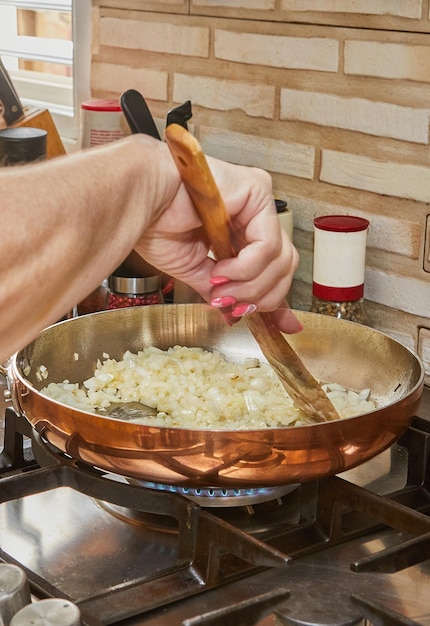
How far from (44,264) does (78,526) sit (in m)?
0.39

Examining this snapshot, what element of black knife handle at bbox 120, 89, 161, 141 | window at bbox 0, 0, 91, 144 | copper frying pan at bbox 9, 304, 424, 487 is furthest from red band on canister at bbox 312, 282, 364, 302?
window at bbox 0, 0, 91, 144

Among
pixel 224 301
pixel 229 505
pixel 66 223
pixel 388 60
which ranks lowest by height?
pixel 229 505

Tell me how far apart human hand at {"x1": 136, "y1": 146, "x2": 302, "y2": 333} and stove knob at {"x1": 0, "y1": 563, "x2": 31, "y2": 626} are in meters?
0.33

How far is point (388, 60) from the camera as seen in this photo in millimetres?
1355

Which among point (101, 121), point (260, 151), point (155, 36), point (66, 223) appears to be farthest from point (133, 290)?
point (66, 223)

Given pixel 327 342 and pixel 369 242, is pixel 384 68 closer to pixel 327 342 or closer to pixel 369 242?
pixel 369 242

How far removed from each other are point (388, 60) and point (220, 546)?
79 cm

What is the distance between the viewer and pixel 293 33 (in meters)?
1.49

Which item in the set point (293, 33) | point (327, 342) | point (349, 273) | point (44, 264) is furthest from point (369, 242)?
point (44, 264)

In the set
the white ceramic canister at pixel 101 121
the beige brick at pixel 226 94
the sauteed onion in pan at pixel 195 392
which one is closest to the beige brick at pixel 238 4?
the beige brick at pixel 226 94

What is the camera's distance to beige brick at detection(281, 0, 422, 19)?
1.31 meters

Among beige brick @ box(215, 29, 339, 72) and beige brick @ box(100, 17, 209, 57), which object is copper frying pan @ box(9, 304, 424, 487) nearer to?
beige brick @ box(215, 29, 339, 72)

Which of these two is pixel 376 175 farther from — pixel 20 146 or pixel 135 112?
pixel 20 146

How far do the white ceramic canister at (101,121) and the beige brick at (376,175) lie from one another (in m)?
0.49
